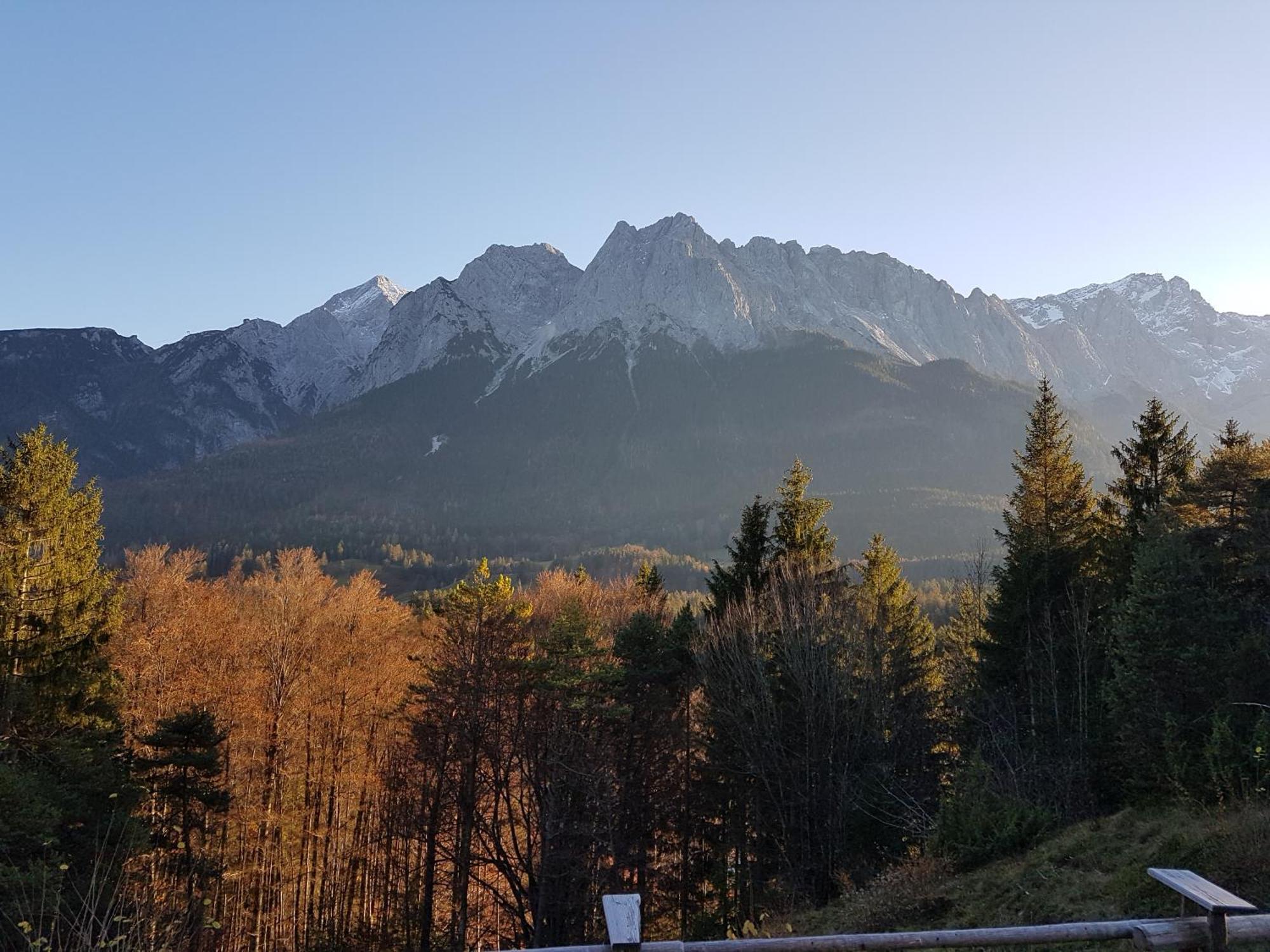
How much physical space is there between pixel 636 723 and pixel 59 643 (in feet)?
54.8

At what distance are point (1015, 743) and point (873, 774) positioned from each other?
3.81 m

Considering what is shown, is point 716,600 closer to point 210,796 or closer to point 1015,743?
point 1015,743

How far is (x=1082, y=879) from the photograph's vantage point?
10.6m

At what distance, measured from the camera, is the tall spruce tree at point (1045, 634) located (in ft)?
62.1

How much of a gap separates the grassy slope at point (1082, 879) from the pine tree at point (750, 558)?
12699 millimetres

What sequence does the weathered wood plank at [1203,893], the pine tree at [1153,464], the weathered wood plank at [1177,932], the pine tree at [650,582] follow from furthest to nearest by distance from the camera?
the pine tree at [650,582] → the pine tree at [1153,464] → the weathered wood plank at [1177,932] → the weathered wood plank at [1203,893]

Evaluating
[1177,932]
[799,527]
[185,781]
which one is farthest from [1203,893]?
Result: [185,781]

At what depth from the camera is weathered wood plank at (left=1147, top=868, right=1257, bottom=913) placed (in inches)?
189

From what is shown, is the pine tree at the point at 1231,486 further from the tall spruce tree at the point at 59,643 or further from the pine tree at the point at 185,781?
the pine tree at the point at 185,781

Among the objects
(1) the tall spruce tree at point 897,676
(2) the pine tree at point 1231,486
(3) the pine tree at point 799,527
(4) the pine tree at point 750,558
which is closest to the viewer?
(2) the pine tree at point 1231,486

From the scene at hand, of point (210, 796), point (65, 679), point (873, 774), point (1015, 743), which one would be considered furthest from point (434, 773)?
point (1015, 743)

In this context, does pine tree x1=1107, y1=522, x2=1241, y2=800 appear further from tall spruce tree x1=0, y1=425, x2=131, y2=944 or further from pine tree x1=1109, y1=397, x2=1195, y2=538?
tall spruce tree x1=0, y1=425, x2=131, y2=944

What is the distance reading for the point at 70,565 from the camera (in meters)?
19.2

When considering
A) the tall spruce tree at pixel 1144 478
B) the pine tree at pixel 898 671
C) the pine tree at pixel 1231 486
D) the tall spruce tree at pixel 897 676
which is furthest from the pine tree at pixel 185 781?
the tall spruce tree at pixel 1144 478
